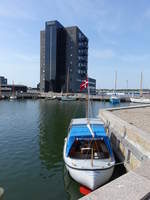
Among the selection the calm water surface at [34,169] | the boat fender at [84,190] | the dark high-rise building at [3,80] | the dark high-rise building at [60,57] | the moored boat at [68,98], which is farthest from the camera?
the dark high-rise building at [3,80]

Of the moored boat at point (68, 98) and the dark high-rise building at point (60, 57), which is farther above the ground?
the dark high-rise building at point (60, 57)

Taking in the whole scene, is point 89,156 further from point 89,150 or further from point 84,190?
point 84,190

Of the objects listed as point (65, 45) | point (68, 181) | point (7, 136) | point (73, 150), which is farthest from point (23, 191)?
point (65, 45)

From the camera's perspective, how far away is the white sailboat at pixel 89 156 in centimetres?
905

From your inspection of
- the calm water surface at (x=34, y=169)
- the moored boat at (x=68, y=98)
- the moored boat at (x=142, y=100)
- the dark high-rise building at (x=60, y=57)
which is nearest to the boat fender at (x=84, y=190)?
the calm water surface at (x=34, y=169)

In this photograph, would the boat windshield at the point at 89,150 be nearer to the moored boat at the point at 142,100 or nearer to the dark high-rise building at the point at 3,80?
the moored boat at the point at 142,100

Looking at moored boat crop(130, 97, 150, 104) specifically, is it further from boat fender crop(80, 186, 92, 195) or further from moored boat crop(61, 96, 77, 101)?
boat fender crop(80, 186, 92, 195)

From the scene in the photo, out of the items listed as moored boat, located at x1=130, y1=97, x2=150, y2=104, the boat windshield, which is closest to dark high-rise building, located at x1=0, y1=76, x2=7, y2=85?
moored boat, located at x1=130, y1=97, x2=150, y2=104

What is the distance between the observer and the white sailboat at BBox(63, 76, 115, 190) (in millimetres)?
9047

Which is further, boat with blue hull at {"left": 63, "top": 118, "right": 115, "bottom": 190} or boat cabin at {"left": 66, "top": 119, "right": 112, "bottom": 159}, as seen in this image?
boat cabin at {"left": 66, "top": 119, "right": 112, "bottom": 159}

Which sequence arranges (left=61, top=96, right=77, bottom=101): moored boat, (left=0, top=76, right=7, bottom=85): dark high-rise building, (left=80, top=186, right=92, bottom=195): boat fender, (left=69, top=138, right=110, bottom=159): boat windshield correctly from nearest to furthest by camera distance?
(left=80, top=186, right=92, bottom=195): boat fender < (left=69, top=138, right=110, bottom=159): boat windshield < (left=61, top=96, right=77, bottom=101): moored boat < (left=0, top=76, right=7, bottom=85): dark high-rise building

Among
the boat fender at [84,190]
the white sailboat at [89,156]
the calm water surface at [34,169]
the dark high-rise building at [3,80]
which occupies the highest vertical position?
the dark high-rise building at [3,80]

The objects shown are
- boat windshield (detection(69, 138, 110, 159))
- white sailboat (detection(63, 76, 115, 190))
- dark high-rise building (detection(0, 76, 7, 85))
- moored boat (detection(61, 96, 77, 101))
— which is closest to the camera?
white sailboat (detection(63, 76, 115, 190))

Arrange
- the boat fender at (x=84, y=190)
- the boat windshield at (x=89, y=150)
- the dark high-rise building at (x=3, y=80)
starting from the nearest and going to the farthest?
the boat fender at (x=84, y=190) → the boat windshield at (x=89, y=150) → the dark high-rise building at (x=3, y=80)
